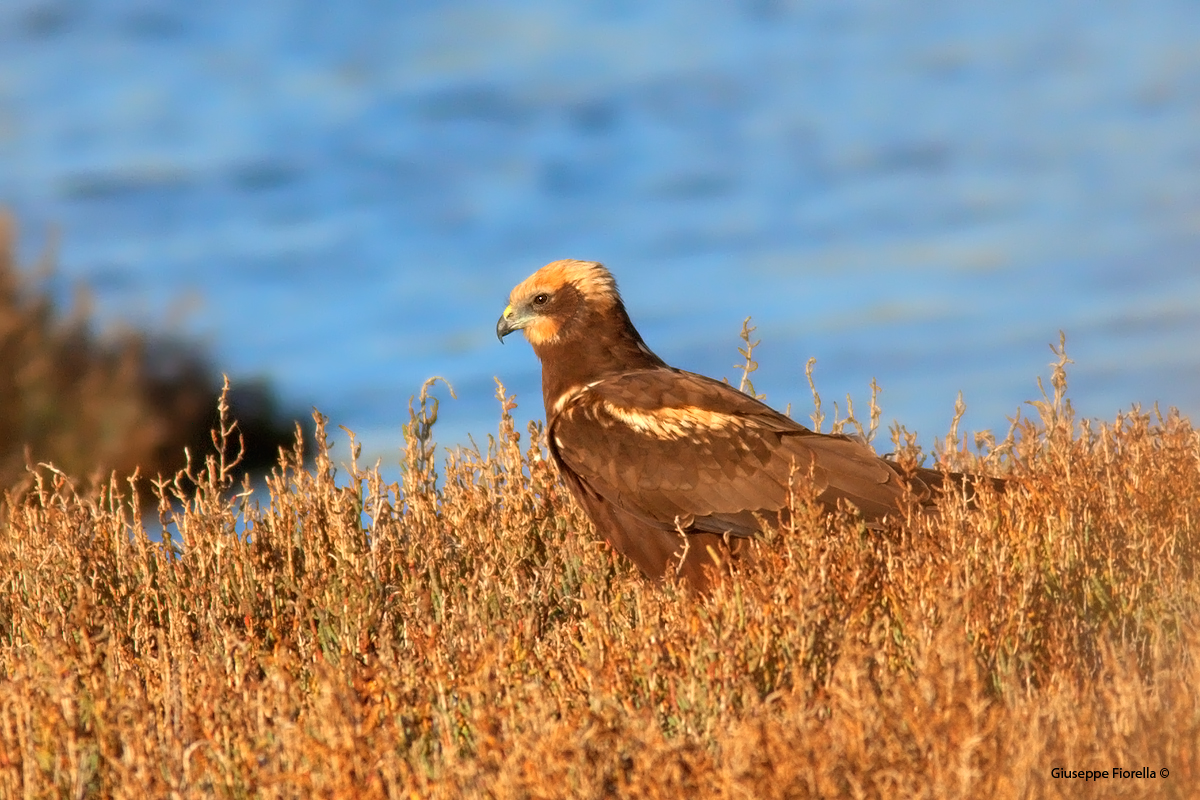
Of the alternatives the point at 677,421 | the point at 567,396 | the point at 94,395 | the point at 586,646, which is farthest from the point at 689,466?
the point at 94,395

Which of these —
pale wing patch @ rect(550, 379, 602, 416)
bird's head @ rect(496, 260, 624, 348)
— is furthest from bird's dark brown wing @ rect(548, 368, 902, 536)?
bird's head @ rect(496, 260, 624, 348)

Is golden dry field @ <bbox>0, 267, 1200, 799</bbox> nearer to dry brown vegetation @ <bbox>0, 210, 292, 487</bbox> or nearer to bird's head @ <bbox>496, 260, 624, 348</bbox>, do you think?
bird's head @ <bbox>496, 260, 624, 348</bbox>

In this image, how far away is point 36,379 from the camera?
1580 cm

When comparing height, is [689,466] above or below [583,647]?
above

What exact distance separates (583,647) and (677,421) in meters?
1.82

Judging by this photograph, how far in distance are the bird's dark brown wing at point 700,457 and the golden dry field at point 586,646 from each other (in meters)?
0.35

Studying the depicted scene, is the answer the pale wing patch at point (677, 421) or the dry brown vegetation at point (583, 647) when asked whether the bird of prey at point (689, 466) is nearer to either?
the pale wing patch at point (677, 421)

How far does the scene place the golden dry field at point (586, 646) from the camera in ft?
11.5

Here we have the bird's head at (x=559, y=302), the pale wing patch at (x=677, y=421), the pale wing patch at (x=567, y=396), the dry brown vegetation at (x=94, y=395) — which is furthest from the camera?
the dry brown vegetation at (x=94, y=395)

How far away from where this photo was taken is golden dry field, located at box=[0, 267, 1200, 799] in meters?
3.50

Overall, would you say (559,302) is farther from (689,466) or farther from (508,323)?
(689,466)

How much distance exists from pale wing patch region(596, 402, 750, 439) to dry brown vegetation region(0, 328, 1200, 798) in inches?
31.4

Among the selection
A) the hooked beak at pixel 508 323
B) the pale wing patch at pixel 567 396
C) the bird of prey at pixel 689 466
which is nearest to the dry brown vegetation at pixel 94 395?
the hooked beak at pixel 508 323

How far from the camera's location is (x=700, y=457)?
250 inches
